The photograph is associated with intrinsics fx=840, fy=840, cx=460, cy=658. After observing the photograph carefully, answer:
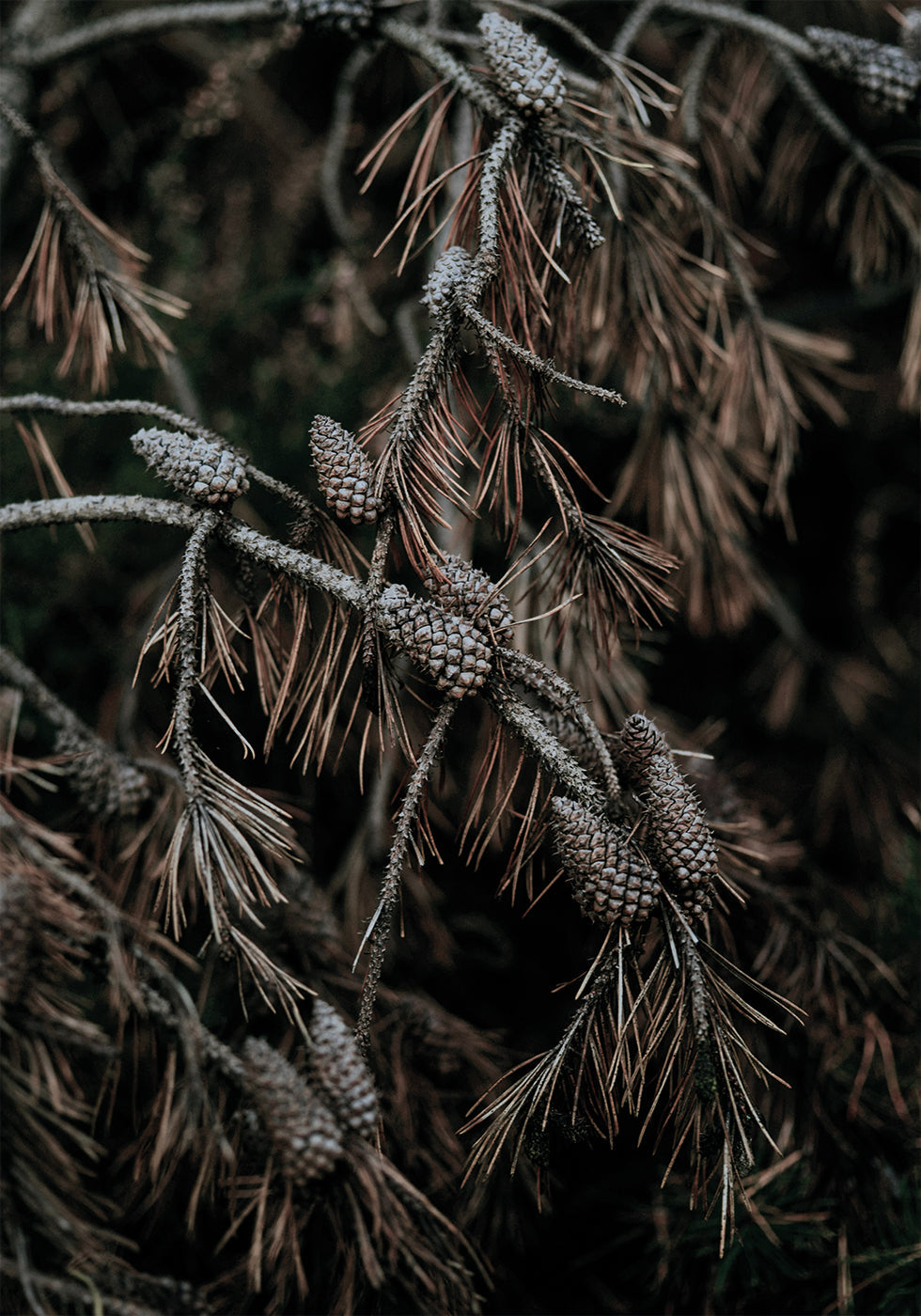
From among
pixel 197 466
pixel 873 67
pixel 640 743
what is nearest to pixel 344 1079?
pixel 640 743

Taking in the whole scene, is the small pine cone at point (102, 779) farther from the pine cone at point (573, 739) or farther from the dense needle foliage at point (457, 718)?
the pine cone at point (573, 739)

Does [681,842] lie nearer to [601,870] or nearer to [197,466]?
[601,870]

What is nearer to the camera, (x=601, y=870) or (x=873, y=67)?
(x=601, y=870)

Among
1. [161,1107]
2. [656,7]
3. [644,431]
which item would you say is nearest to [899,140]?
[656,7]

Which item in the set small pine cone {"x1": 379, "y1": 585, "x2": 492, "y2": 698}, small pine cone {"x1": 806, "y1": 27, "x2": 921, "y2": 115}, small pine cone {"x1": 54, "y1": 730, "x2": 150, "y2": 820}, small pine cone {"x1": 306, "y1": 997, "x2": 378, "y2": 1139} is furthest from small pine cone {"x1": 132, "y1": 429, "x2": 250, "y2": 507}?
small pine cone {"x1": 806, "y1": 27, "x2": 921, "y2": 115}

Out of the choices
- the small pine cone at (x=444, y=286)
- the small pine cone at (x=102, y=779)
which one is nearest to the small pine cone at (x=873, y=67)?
the small pine cone at (x=444, y=286)

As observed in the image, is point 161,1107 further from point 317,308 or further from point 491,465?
point 317,308
